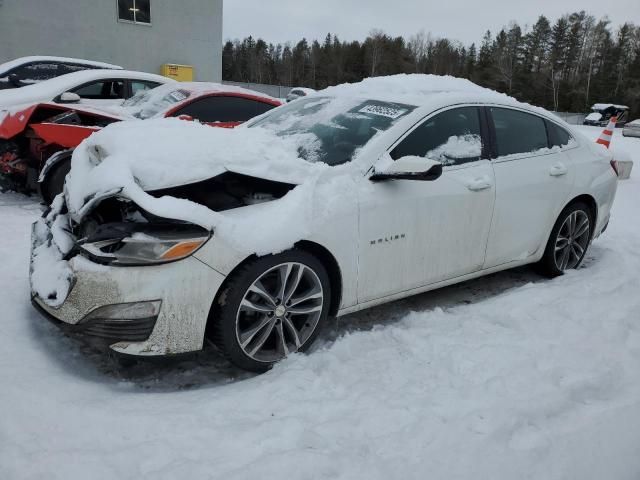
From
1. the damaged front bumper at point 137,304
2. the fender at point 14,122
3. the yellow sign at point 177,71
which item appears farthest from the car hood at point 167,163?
the yellow sign at point 177,71

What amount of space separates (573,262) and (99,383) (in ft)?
12.4

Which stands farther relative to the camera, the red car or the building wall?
the building wall

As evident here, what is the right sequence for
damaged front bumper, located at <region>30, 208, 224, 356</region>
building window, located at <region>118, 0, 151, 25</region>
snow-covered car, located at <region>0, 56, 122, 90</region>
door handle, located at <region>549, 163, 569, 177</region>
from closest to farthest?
damaged front bumper, located at <region>30, 208, 224, 356</region> < door handle, located at <region>549, 163, 569, 177</region> < snow-covered car, located at <region>0, 56, 122, 90</region> < building window, located at <region>118, 0, 151, 25</region>

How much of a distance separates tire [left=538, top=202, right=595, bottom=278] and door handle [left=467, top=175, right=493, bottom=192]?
1024 millimetres

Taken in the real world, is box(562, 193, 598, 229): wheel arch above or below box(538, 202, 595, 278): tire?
above

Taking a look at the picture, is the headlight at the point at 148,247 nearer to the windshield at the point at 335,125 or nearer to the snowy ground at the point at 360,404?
the snowy ground at the point at 360,404

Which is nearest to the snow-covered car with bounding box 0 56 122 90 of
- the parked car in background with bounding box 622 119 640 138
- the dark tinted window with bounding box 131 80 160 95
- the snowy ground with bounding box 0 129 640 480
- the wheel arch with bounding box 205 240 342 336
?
the dark tinted window with bounding box 131 80 160 95

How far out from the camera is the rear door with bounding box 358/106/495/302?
303cm

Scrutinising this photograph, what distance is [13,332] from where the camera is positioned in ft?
9.59

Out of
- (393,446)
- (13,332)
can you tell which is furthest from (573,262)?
(13,332)

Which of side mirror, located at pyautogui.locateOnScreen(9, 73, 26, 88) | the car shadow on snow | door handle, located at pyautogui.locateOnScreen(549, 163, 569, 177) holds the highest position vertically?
side mirror, located at pyautogui.locateOnScreen(9, 73, 26, 88)

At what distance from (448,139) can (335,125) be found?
754mm

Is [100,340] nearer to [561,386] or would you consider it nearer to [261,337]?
[261,337]

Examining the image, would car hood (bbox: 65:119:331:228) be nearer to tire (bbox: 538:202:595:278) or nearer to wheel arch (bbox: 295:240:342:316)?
wheel arch (bbox: 295:240:342:316)
